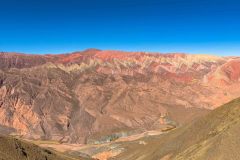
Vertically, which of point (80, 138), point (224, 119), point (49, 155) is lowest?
point (80, 138)

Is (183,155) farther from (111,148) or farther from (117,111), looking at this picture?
(117,111)

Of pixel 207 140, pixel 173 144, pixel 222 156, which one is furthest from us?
pixel 173 144

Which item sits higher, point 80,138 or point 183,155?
point 183,155

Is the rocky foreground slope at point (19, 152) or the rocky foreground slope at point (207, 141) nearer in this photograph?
the rocky foreground slope at point (207, 141)

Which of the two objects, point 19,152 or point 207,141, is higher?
point 207,141

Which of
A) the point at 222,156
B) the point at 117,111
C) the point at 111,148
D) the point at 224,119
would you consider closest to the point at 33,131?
the point at 117,111

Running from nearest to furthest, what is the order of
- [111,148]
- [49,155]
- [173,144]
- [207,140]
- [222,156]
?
1. [222,156]
2. [207,140]
3. [49,155]
4. [173,144]
5. [111,148]

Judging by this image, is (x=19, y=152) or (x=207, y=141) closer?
(x=207, y=141)

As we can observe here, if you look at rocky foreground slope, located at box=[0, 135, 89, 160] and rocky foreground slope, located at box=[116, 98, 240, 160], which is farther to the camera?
rocky foreground slope, located at box=[0, 135, 89, 160]
